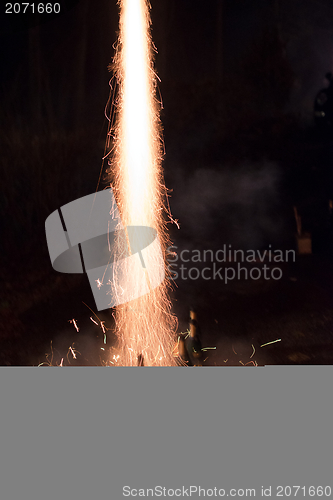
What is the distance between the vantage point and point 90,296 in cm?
146

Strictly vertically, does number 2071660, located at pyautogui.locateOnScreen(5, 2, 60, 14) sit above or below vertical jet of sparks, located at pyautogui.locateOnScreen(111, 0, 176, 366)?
above

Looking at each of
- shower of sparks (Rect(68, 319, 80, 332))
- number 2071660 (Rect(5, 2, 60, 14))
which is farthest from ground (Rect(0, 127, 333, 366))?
number 2071660 (Rect(5, 2, 60, 14))

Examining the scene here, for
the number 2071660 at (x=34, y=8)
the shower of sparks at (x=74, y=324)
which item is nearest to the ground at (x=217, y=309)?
the shower of sparks at (x=74, y=324)

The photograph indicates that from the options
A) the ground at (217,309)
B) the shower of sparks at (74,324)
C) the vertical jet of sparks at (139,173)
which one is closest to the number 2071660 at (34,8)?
the vertical jet of sparks at (139,173)

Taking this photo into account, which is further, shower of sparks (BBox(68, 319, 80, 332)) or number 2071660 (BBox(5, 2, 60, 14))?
shower of sparks (BBox(68, 319, 80, 332))

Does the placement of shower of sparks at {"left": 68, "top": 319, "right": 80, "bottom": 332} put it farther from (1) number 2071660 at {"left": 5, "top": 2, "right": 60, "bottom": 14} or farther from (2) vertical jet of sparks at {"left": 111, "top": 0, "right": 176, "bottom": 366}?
(1) number 2071660 at {"left": 5, "top": 2, "right": 60, "bottom": 14}

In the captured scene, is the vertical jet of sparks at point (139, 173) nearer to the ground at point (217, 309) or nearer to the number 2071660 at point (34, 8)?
the ground at point (217, 309)

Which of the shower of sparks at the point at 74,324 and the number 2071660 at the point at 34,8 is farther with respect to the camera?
the shower of sparks at the point at 74,324

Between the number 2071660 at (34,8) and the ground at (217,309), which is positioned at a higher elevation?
the number 2071660 at (34,8)

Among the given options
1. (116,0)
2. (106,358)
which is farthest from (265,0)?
(106,358)

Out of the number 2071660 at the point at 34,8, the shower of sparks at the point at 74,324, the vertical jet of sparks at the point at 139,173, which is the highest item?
the number 2071660 at the point at 34,8

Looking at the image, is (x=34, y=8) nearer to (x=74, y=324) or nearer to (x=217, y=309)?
(x=74, y=324)

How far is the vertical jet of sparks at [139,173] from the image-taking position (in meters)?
1.37

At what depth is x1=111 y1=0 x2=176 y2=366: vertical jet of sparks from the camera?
4.51 feet
